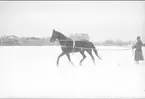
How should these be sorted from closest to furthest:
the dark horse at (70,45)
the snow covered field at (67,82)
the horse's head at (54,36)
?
1. the snow covered field at (67,82)
2. the horse's head at (54,36)
3. the dark horse at (70,45)

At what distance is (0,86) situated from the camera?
8.80 feet

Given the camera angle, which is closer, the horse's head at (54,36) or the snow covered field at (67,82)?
the snow covered field at (67,82)

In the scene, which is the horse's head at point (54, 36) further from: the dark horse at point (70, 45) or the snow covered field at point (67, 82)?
the snow covered field at point (67, 82)

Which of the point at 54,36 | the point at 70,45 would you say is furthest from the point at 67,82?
the point at 70,45

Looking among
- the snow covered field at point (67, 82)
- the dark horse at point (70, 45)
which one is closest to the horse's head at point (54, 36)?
the dark horse at point (70, 45)

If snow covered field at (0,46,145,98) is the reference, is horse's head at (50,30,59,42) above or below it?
above

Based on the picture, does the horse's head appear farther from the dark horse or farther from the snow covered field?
the snow covered field

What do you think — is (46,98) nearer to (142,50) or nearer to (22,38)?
(22,38)

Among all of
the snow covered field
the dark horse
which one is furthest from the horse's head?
the snow covered field

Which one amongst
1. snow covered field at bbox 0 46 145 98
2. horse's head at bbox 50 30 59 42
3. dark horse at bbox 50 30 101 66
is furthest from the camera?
dark horse at bbox 50 30 101 66

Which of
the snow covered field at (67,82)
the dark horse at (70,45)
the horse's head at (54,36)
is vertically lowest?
the snow covered field at (67,82)

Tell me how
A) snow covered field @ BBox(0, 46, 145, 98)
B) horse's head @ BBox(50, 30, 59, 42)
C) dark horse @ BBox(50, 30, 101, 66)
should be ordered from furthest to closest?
dark horse @ BBox(50, 30, 101, 66), horse's head @ BBox(50, 30, 59, 42), snow covered field @ BBox(0, 46, 145, 98)

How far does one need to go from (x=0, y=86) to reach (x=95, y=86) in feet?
4.50
